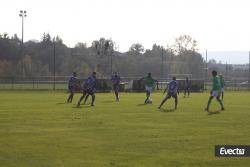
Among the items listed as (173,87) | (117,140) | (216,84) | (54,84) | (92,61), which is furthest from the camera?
(92,61)

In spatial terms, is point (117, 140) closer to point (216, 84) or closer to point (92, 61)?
point (216, 84)

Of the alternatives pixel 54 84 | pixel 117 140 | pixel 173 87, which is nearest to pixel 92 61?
pixel 54 84

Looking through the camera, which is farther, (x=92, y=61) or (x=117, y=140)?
(x=92, y=61)

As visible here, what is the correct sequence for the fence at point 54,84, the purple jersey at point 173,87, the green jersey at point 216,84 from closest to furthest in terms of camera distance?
the green jersey at point 216,84 → the purple jersey at point 173,87 → the fence at point 54,84

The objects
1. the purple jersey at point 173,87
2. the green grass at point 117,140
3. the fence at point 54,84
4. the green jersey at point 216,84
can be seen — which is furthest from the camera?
the fence at point 54,84

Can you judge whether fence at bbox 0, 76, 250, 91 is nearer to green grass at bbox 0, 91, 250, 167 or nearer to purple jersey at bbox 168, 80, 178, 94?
purple jersey at bbox 168, 80, 178, 94

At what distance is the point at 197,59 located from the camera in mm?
103375

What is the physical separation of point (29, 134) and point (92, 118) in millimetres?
5703

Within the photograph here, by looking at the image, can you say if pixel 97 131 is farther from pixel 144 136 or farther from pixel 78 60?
pixel 78 60

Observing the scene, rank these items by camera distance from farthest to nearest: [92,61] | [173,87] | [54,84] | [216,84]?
[92,61] < [54,84] < [173,87] < [216,84]

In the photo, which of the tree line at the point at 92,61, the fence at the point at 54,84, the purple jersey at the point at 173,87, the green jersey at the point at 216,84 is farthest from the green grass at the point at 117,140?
the tree line at the point at 92,61

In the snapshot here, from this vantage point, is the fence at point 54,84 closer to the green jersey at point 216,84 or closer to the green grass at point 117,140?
the green jersey at point 216,84

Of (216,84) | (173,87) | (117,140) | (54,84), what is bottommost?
(117,140)

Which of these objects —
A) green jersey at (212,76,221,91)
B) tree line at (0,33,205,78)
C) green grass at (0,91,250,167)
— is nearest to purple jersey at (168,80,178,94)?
green jersey at (212,76,221,91)
